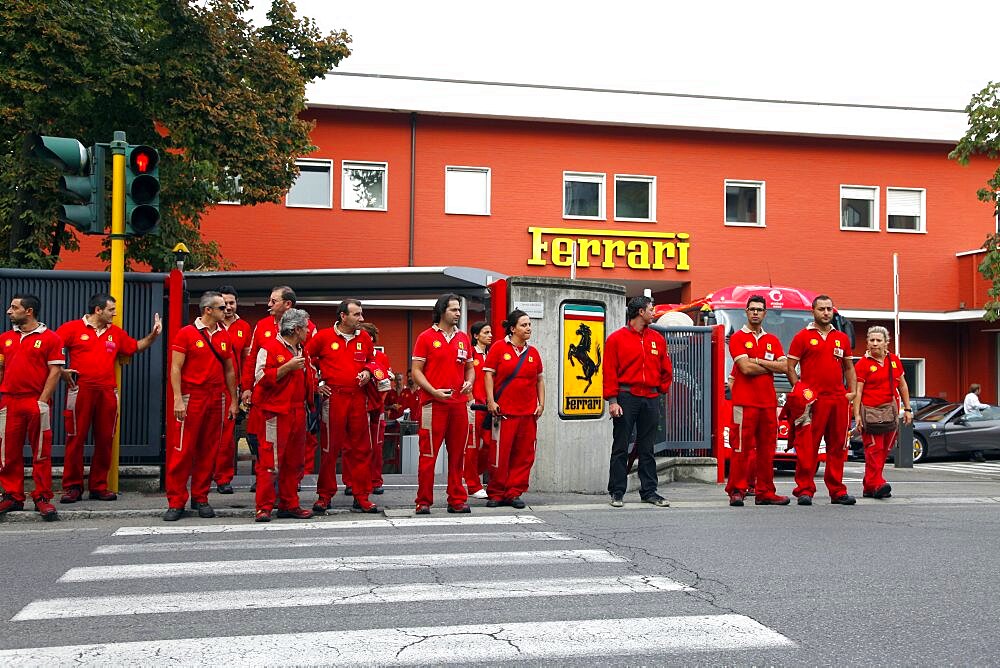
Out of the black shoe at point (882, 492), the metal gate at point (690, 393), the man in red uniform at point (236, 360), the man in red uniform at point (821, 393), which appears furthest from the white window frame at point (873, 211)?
the man in red uniform at point (236, 360)

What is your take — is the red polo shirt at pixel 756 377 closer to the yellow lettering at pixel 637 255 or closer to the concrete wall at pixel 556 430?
the concrete wall at pixel 556 430

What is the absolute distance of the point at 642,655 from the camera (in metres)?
4.96

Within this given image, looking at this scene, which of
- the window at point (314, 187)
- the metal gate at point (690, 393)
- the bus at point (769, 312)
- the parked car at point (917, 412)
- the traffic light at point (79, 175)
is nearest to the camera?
the traffic light at point (79, 175)

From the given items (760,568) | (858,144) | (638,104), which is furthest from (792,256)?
(760,568)

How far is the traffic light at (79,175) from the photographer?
10.5m

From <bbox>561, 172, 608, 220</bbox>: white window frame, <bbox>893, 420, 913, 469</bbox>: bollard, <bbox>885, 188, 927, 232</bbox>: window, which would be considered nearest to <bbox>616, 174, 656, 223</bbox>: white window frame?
<bbox>561, 172, 608, 220</bbox>: white window frame

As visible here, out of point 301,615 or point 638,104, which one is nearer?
point 301,615

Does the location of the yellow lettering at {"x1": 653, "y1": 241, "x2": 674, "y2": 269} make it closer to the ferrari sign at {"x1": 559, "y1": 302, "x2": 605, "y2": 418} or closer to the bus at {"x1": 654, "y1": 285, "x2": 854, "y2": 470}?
the bus at {"x1": 654, "y1": 285, "x2": 854, "y2": 470}

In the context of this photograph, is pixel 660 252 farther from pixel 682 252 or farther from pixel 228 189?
pixel 228 189

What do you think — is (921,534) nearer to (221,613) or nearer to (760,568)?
(760,568)

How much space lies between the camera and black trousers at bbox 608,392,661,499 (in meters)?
10.6

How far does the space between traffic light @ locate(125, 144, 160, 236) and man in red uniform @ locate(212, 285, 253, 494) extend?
1.09 meters

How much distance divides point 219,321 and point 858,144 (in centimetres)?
2302

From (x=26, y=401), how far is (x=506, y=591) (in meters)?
5.64
